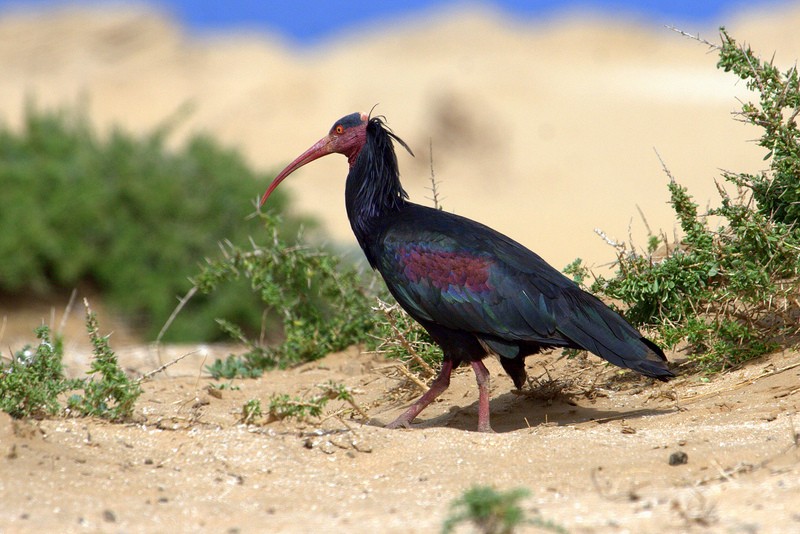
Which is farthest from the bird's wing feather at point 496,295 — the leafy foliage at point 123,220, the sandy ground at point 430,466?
the leafy foliage at point 123,220

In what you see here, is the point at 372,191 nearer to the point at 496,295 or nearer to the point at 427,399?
the point at 496,295

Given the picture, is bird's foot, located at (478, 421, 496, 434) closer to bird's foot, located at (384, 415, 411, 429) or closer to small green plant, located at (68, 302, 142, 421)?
bird's foot, located at (384, 415, 411, 429)

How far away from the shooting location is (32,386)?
17.0ft

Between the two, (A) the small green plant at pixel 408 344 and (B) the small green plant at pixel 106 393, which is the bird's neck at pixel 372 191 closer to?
(A) the small green plant at pixel 408 344

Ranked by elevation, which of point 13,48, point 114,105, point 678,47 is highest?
point 13,48

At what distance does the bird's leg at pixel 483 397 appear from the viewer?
575cm

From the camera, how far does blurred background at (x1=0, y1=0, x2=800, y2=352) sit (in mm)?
12477

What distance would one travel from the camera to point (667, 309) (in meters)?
6.45

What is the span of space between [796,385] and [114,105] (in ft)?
126

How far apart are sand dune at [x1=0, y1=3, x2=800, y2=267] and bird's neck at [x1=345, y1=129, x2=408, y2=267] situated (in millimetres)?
1788

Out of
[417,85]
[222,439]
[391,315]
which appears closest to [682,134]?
[417,85]

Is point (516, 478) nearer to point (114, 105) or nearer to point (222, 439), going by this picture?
point (222, 439)

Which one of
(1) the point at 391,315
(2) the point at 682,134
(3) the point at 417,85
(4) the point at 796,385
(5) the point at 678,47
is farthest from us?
(5) the point at 678,47

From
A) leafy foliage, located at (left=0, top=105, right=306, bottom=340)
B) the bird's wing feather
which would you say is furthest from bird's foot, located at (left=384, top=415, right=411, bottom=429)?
leafy foliage, located at (left=0, top=105, right=306, bottom=340)
